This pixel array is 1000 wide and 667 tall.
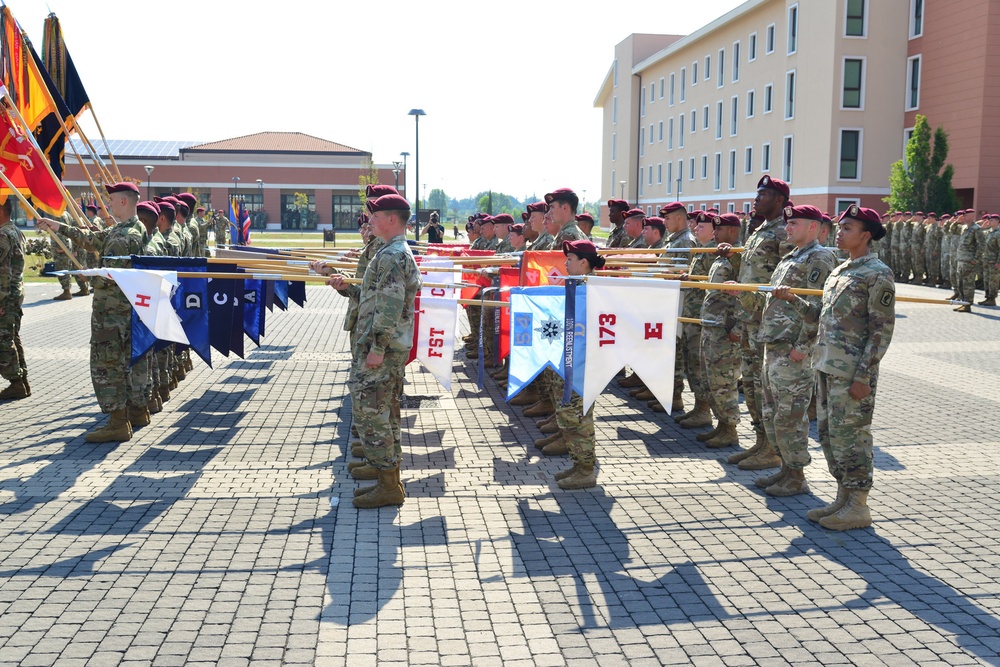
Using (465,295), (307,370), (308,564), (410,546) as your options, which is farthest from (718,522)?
(307,370)

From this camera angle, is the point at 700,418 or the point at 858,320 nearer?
the point at 858,320

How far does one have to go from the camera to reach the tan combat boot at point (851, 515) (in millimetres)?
6703

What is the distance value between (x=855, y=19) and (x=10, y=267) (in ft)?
136

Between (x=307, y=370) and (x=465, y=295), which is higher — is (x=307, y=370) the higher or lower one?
the lower one

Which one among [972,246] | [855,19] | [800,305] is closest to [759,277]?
[800,305]

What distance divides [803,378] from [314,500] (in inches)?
161

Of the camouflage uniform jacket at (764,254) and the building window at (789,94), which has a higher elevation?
the building window at (789,94)

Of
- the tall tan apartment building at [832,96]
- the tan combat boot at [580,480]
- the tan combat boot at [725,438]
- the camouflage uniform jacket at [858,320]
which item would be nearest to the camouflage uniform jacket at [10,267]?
the tan combat boot at [580,480]

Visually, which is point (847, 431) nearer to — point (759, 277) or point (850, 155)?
point (759, 277)

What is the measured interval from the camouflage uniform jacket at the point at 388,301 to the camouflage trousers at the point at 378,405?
0.12 m

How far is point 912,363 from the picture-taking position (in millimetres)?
14297

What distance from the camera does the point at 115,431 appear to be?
29.3 feet

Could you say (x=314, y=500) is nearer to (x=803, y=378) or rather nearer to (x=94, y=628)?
(x=94, y=628)

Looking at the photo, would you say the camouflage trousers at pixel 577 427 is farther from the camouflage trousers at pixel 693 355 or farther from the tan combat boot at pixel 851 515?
the camouflage trousers at pixel 693 355
